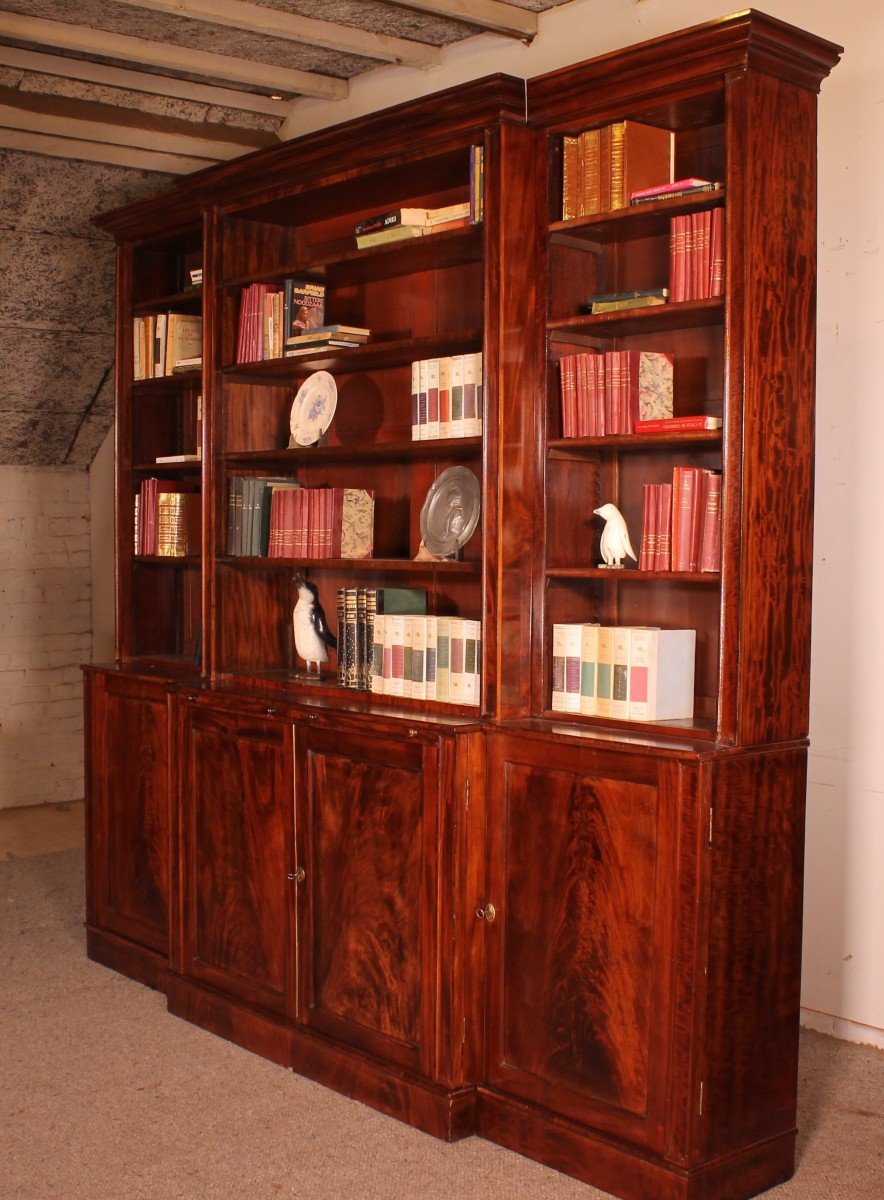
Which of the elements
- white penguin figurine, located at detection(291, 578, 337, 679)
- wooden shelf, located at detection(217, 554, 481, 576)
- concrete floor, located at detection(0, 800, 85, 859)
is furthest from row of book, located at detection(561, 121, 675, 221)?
concrete floor, located at detection(0, 800, 85, 859)

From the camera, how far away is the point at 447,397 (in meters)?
3.58

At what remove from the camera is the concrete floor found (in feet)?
19.9

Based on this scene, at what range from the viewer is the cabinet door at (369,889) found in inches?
130

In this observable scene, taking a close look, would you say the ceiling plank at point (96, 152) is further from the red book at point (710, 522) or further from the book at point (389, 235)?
the red book at point (710, 522)

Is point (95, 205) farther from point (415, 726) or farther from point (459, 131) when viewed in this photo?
point (415, 726)

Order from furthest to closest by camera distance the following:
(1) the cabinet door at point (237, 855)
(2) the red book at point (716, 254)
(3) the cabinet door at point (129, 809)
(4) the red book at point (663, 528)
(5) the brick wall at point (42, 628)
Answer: (5) the brick wall at point (42, 628)
(3) the cabinet door at point (129, 809)
(1) the cabinet door at point (237, 855)
(4) the red book at point (663, 528)
(2) the red book at point (716, 254)

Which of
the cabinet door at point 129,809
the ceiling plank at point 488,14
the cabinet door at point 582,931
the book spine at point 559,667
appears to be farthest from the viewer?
the cabinet door at point 129,809

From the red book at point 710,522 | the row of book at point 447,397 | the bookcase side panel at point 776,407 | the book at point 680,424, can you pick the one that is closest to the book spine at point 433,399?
the row of book at point 447,397

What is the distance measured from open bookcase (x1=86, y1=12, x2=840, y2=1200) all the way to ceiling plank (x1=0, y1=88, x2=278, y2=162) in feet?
2.70

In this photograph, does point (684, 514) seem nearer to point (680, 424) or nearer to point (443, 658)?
point (680, 424)

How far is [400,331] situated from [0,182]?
2143 millimetres

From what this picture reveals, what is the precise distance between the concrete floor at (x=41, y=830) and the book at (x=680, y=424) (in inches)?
155

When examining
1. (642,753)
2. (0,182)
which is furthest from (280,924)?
(0,182)

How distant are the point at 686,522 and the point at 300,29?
7.48ft
